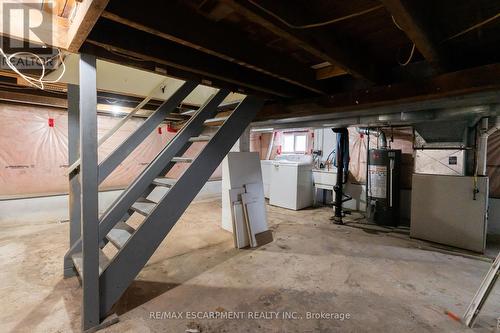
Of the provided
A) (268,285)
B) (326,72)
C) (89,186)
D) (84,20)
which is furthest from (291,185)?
(84,20)

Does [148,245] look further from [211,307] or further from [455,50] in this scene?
[455,50]

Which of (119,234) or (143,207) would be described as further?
(143,207)

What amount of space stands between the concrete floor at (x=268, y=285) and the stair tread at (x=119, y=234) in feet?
1.63

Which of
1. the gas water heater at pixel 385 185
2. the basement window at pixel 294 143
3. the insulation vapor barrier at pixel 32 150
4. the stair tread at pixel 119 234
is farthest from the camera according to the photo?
the basement window at pixel 294 143

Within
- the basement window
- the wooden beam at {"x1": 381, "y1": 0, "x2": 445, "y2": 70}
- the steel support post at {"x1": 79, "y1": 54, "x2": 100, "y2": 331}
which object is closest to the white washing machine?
the basement window

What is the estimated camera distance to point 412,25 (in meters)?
1.05

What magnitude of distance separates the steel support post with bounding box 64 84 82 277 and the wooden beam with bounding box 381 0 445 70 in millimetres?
2498

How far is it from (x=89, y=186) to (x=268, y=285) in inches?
66.7

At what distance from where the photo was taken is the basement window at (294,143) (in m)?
6.08

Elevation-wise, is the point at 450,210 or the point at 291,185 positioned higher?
the point at 291,185

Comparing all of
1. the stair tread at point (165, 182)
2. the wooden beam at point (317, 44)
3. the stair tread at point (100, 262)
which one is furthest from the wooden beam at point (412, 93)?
the stair tread at point (100, 262)

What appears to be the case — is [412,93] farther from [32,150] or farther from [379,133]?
[32,150]

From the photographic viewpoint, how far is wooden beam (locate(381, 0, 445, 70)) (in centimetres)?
93

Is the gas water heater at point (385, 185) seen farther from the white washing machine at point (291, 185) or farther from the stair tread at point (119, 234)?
the stair tread at point (119, 234)
